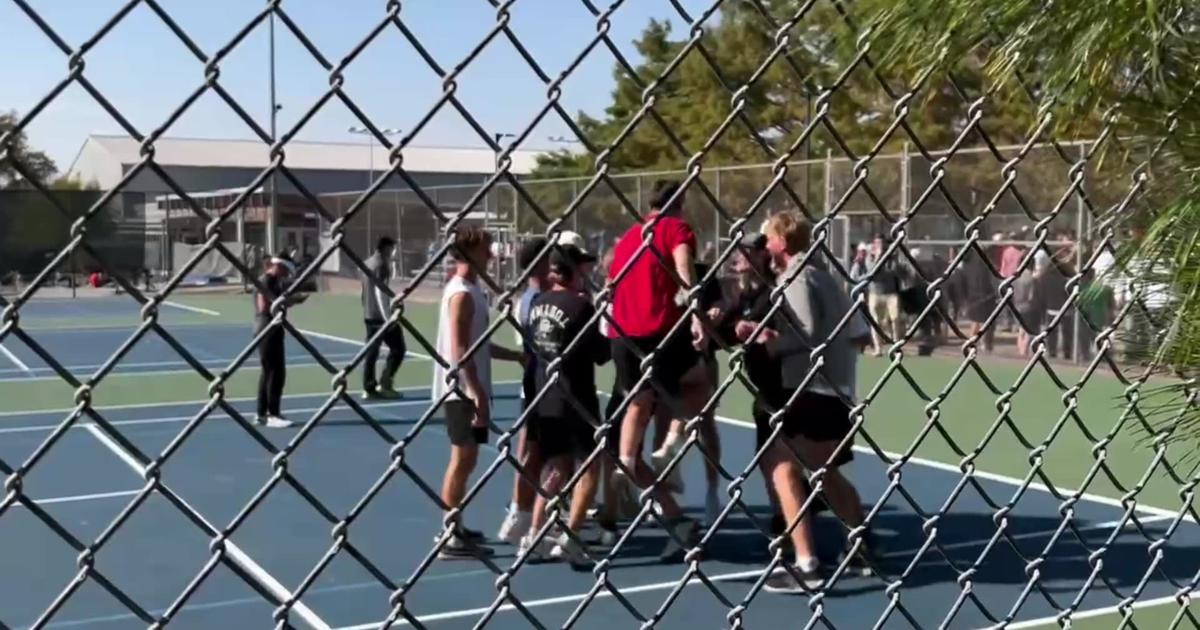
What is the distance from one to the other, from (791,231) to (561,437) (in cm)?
182

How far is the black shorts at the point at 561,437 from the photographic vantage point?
6672mm

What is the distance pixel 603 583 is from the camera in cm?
234

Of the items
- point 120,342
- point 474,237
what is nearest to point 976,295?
point 474,237

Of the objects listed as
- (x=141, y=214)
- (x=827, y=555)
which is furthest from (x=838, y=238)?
(x=141, y=214)

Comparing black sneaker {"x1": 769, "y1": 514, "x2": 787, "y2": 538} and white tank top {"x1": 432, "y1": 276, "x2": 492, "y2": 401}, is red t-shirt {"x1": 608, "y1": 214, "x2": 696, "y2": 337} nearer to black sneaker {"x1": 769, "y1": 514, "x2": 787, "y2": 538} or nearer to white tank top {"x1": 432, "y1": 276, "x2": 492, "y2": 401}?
white tank top {"x1": 432, "y1": 276, "x2": 492, "y2": 401}

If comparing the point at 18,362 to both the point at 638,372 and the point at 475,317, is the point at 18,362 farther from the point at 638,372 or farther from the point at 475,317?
the point at 638,372

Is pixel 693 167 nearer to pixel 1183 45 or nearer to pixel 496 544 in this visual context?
pixel 1183 45

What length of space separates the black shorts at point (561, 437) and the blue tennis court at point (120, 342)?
8.25m

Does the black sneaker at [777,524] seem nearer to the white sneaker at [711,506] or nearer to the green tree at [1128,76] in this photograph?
the white sneaker at [711,506]

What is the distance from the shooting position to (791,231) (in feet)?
18.6

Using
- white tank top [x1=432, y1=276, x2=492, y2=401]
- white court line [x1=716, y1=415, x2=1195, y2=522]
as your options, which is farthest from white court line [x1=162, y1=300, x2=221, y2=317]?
white tank top [x1=432, y1=276, x2=492, y2=401]

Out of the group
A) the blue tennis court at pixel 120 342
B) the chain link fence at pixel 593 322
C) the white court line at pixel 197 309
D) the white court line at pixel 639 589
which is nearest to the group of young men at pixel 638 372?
the white court line at pixel 639 589

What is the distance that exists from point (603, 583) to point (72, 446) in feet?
33.6

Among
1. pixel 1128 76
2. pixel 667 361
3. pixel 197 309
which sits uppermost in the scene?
pixel 1128 76
